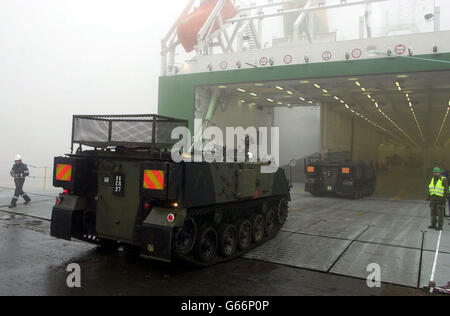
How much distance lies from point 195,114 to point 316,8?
10.2m

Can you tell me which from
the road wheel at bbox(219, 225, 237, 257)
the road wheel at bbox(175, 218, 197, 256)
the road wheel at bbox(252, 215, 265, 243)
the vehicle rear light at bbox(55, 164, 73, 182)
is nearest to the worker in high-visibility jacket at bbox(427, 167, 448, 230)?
the road wheel at bbox(252, 215, 265, 243)

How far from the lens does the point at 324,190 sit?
1897 centimetres

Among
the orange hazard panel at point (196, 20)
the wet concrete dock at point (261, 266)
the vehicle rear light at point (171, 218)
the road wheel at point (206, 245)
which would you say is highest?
the orange hazard panel at point (196, 20)

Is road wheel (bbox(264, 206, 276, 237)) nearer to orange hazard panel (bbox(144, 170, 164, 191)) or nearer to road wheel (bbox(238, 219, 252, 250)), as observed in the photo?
road wheel (bbox(238, 219, 252, 250))

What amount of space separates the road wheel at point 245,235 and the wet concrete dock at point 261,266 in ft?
0.79

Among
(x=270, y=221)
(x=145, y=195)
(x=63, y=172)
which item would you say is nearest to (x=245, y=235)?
(x=270, y=221)

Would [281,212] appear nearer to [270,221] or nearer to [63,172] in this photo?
[270,221]

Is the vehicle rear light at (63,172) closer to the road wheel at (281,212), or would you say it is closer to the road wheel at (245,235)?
the road wheel at (245,235)

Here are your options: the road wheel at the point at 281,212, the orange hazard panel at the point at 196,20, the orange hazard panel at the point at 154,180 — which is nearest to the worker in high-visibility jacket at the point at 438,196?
the road wheel at the point at 281,212

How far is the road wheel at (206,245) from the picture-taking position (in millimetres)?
6289
